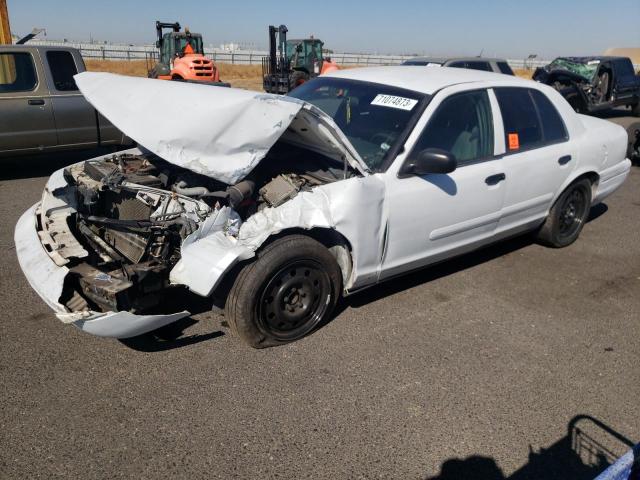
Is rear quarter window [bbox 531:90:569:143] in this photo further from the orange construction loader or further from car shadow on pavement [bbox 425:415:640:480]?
the orange construction loader

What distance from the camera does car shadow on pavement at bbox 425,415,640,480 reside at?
2547 millimetres

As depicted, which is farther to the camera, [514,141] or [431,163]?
[514,141]

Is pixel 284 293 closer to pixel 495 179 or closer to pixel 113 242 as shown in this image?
pixel 113 242

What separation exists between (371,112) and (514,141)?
3.92 feet

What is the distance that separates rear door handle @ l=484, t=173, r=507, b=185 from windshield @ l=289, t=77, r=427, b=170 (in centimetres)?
78

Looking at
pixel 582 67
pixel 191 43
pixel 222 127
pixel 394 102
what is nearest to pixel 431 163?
pixel 394 102

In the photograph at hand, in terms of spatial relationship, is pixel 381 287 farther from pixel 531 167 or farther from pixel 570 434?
pixel 570 434

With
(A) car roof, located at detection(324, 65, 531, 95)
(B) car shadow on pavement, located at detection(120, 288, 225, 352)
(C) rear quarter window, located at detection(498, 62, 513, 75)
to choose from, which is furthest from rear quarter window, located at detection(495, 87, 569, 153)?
(C) rear quarter window, located at detection(498, 62, 513, 75)

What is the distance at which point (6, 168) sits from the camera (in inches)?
316

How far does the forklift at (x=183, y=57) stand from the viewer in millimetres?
13633

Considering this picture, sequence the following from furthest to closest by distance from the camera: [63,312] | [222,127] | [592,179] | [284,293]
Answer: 1. [592,179]
2. [284,293]
3. [222,127]
4. [63,312]

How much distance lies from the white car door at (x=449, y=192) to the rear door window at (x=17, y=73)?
19.1 feet

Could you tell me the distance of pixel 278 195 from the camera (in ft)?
11.2

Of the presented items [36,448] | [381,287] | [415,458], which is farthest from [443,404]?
[36,448]
